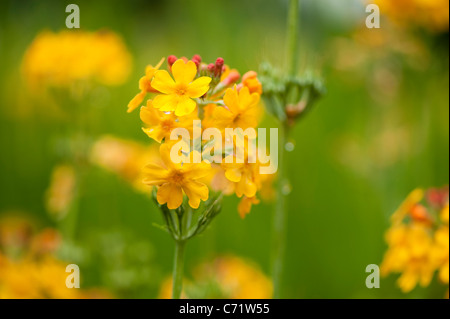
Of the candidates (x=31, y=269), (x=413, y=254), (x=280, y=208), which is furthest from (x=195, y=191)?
(x=31, y=269)

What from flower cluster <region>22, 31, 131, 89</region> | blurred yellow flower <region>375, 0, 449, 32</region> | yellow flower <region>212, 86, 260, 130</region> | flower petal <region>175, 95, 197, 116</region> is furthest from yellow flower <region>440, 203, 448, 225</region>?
flower cluster <region>22, 31, 131, 89</region>

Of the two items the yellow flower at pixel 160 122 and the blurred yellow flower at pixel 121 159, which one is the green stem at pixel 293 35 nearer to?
the yellow flower at pixel 160 122

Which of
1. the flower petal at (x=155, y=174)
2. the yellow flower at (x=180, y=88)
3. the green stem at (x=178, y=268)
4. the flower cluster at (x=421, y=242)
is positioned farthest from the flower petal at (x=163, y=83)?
the flower cluster at (x=421, y=242)

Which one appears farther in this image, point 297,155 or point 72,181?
point 297,155

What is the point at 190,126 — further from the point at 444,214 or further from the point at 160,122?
the point at 444,214

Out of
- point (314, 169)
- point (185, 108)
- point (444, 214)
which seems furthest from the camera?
point (314, 169)

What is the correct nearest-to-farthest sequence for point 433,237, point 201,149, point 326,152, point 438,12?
point 201,149, point 433,237, point 438,12, point 326,152

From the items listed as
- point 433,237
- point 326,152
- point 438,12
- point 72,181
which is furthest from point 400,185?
point 72,181

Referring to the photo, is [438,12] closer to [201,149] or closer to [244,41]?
[201,149]
